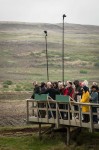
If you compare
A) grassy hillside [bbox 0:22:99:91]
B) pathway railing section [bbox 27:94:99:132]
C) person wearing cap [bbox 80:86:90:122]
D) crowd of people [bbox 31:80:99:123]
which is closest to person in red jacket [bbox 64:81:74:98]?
crowd of people [bbox 31:80:99:123]

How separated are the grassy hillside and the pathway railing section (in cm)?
3749

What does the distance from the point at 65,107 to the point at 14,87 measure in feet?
113

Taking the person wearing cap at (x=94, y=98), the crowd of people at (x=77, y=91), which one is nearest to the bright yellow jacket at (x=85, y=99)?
the crowd of people at (x=77, y=91)

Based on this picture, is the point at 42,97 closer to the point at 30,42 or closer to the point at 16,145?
the point at 16,145

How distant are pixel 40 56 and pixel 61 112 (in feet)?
193

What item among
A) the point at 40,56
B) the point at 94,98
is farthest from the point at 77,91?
the point at 40,56

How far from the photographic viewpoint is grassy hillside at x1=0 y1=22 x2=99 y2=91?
6806 centimetres

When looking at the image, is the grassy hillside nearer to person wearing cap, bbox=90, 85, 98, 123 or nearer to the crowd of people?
the crowd of people

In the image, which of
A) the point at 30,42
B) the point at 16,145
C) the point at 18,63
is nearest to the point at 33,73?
the point at 18,63

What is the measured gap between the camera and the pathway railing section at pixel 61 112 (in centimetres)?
2128

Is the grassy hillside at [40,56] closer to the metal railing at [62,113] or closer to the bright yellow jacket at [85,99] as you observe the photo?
the metal railing at [62,113]

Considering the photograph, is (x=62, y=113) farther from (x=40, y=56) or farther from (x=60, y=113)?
(x=40, y=56)

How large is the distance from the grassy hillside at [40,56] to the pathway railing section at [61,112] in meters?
37.5

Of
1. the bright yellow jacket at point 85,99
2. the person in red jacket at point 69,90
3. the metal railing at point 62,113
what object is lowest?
the metal railing at point 62,113
